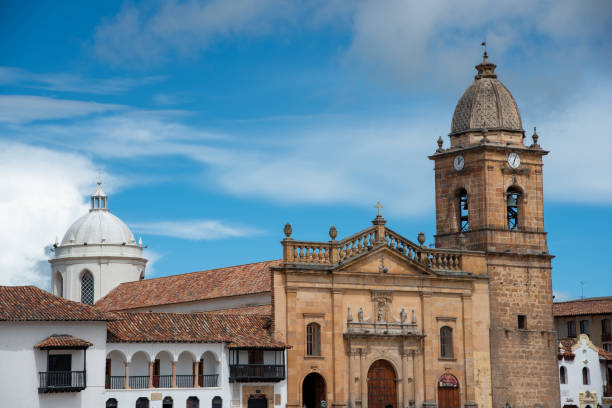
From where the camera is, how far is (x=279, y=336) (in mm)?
55156

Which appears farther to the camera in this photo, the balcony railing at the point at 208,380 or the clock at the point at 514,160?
the clock at the point at 514,160

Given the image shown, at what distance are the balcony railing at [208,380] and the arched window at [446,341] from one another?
1342 centimetres

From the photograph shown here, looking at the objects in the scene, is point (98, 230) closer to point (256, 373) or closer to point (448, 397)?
point (256, 373)

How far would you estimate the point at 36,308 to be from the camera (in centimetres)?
5009

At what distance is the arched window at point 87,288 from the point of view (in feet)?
266

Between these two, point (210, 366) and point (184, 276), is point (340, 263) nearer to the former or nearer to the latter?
point (210, 366)

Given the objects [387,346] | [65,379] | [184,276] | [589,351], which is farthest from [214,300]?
[589,351]

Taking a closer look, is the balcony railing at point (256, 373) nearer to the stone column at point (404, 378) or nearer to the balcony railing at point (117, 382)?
the balcony railing at point (117, 382)

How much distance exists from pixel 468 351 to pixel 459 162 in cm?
1063

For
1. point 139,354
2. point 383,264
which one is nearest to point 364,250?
point 383,264

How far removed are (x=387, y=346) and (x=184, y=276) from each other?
17646mm

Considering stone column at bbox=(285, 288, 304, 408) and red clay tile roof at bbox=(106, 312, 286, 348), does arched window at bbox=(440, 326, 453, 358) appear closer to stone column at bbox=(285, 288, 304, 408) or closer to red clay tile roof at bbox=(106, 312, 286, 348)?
stone column at bbox=(285, 288, 304, 408)

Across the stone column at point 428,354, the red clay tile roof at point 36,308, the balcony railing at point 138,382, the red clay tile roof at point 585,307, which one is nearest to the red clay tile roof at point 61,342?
the red clay tile roof at point 36,308

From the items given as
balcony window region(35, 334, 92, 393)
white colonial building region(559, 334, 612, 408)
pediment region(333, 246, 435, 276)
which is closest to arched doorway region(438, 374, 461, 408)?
pediment region(333, 246, 435, 276)
